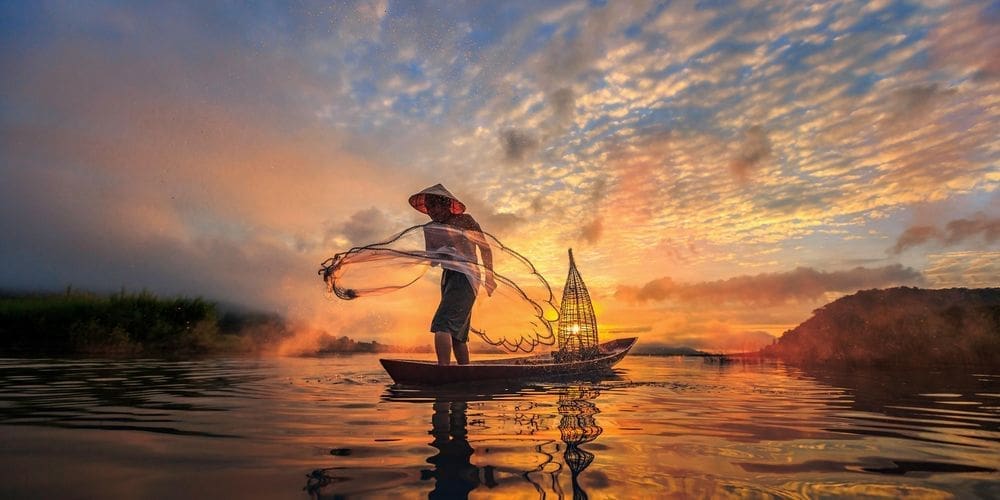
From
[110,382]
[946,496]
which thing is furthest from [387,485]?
[110,382]

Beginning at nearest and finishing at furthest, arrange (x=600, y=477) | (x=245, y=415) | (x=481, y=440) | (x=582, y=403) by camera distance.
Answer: (x=600, y=477) → (x=481, y=440) → (x=245, y=415) → (x=582, y=403)

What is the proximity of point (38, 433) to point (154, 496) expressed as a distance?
9.70 ft

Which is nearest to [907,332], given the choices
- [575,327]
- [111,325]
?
[575,327]

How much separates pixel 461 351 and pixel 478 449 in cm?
748

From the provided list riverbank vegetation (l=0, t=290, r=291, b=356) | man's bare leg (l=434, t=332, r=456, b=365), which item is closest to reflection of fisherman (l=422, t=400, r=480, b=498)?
man's bare leg (l=434, t=332, r=456, b=365)

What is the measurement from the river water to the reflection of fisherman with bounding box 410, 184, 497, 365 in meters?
3.03

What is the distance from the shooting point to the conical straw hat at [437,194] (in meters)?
11.1

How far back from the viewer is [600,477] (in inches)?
128

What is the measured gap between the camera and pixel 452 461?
3.66 metres

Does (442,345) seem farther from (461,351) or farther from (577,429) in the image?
(577,429)

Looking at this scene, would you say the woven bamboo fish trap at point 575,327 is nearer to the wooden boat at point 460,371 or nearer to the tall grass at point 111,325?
the wooden boat at point 460,371

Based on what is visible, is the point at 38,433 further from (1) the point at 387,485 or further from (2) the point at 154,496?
(1) the point at 387,485

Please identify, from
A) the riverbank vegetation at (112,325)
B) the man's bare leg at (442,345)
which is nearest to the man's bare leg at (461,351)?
the man's bare leg at (442,345)

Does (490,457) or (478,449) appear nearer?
(490,457)
